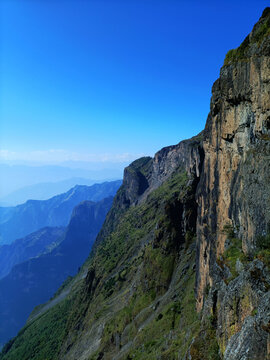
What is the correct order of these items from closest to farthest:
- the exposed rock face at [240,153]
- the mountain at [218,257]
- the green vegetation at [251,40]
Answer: the mountain at [218,257], the exposed rock face at [240,153], the green vegetation at [251,40]

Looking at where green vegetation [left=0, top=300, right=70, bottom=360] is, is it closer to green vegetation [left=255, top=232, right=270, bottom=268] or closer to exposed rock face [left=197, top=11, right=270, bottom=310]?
exposed rock face [left=197, top=11, right=270, bottom=310]

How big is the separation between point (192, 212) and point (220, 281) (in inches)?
2196

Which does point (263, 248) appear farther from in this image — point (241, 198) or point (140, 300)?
point (140, 300)

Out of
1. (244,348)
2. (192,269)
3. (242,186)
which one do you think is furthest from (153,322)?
(244,348)

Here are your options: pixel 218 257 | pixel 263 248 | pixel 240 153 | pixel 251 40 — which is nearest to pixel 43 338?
pixel 218 257

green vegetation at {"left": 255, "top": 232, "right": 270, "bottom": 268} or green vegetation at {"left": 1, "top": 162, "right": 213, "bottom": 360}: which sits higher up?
green vegetation at {"left": 255, "top": 232, "right": 270, "bottom": 268}

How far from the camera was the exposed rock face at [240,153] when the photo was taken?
989 inches

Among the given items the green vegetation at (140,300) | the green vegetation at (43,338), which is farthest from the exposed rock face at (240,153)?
the green vegetation at (43,338)

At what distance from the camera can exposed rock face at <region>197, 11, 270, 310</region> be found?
25125 millimetres

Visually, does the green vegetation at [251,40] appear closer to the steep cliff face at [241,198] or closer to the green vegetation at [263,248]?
the steep cliff face at [241,198]

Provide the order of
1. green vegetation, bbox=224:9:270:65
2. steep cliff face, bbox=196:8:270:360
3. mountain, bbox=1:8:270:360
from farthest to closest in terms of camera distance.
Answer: green vegetation, bbox=224:9:270:65
mountain, bbox=1:8:270:360
steep cliff face, bbox=196:8:270:360

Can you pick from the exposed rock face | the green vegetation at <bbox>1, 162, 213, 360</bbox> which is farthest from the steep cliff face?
the green vegetation at <bbox>1, 162, 213, 360</bbox>

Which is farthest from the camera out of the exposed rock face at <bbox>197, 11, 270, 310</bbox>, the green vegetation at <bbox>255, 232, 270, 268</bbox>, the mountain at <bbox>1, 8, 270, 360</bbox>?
the exposed rock face at <bbox>197, 11, 270, 310</bbox>

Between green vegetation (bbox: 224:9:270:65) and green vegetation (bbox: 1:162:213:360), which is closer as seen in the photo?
green vegetation (bbox: 224:9:270:65)
